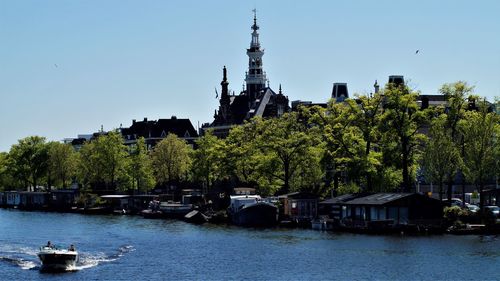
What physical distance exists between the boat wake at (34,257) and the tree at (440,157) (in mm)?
40339

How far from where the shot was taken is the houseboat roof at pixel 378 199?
11519 cm

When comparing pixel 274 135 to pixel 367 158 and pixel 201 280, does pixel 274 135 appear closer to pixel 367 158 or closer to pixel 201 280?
pixel 367 158

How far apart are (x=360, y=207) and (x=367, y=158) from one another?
866 cm

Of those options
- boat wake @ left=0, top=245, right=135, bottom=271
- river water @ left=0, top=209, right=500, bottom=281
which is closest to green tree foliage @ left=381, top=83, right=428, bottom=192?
river water @ left=0, top=209, right=500, bottom=281

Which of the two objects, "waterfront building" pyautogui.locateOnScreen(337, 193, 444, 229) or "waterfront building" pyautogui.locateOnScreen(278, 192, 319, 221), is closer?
"waterfront building" pyautogui.locateOnScreen(337, 193, 444, 229)

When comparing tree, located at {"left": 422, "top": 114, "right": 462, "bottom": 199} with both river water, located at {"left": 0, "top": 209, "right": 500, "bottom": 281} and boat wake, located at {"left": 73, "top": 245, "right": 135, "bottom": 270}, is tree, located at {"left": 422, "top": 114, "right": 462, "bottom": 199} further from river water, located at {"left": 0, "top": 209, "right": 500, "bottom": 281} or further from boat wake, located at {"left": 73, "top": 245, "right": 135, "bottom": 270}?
boat wake, located at {"left": 73, "top": 245, "right": 135, "bottom": 270}

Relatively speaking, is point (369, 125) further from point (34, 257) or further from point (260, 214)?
point (34, 257)

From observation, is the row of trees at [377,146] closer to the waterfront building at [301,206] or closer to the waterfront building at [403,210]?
the waterfront building at [301,206]

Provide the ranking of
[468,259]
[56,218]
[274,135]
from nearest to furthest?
[468,259] → [274,135] → [56,218]

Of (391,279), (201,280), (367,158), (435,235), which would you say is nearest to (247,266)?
(201,280)

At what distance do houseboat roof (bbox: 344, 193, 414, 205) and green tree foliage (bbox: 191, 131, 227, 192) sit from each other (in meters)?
48.8

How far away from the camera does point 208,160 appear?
179 m

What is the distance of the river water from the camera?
80250 mm

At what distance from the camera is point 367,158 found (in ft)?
418
